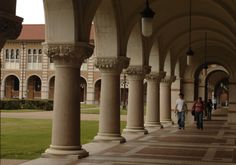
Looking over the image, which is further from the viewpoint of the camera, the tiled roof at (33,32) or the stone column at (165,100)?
the tiled roof at (33,32)

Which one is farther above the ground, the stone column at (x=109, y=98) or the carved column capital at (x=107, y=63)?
the carved column capital at (x=107, y=63)

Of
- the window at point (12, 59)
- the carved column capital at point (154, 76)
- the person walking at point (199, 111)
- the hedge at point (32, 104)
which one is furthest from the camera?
the window at point (12, 59)

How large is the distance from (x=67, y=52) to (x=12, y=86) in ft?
232

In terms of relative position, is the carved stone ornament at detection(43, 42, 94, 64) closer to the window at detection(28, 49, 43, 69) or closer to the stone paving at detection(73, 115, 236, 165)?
the stone paving at detection(73, 115, 236, 165)

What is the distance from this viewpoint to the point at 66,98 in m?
12.1

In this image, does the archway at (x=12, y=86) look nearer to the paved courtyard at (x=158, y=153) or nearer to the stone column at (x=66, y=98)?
the paved courtyard at (x=158, y=153)

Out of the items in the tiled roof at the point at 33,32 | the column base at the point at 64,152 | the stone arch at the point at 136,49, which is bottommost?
the column base at the point at 64,152

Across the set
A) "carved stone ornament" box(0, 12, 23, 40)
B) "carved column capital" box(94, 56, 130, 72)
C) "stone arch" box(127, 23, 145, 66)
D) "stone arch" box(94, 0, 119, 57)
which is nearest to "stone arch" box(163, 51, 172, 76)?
"stone arch" box(127, 23, 145, 66)

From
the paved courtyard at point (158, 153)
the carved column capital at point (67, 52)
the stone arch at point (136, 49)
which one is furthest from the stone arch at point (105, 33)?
the stone arch at point (136, 49)

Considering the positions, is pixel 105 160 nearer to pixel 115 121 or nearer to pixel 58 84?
pixel 58 84

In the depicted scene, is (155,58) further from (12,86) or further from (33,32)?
(12,86)

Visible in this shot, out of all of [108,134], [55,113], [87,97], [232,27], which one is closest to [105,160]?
[55,113]

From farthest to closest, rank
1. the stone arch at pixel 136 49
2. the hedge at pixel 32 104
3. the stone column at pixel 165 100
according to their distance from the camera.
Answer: the hedge at pixel 32 104 → the stone column at pixel 165 100 → the stone arch at pixel 136 49

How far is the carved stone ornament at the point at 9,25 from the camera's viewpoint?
704 centimetres
